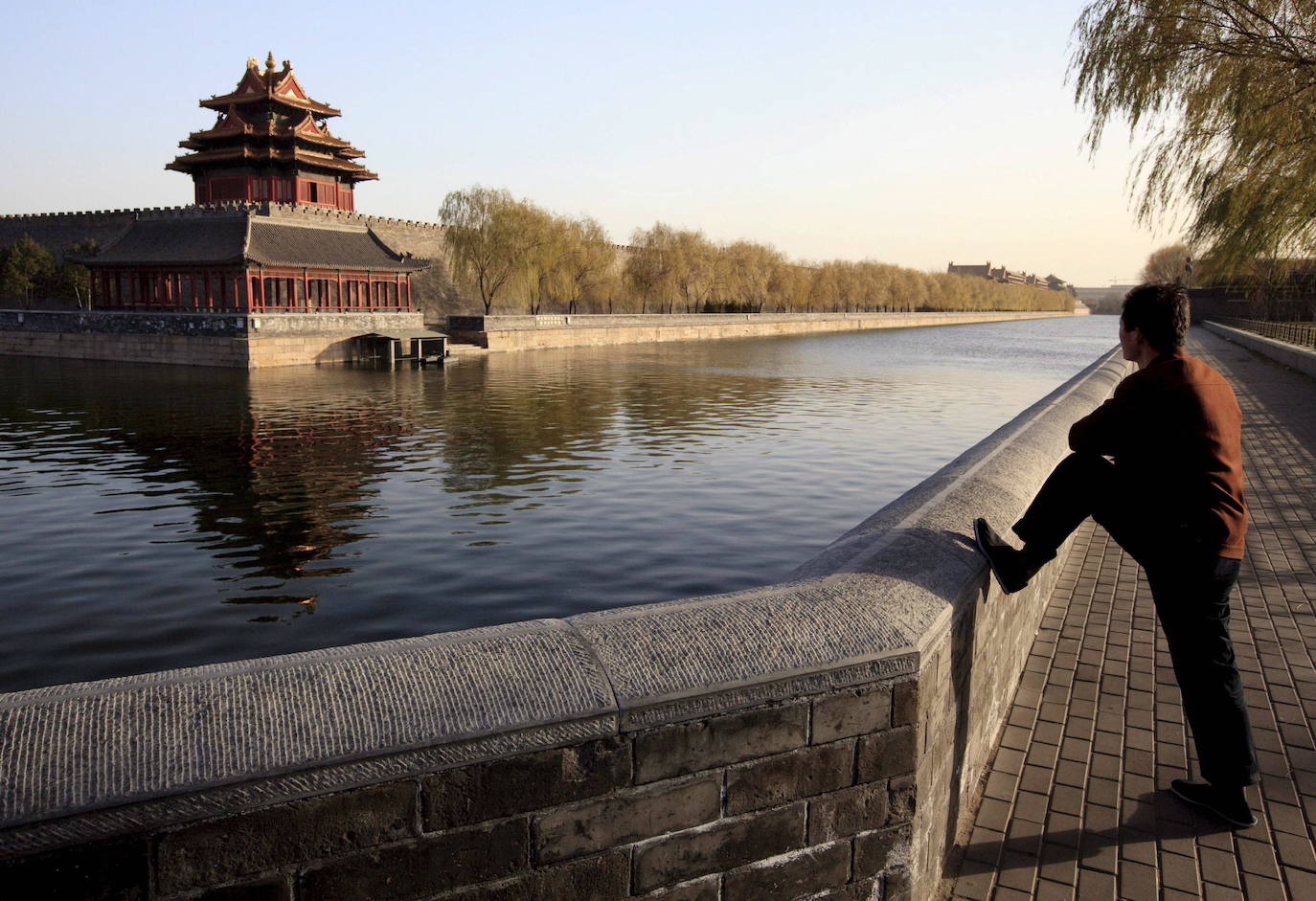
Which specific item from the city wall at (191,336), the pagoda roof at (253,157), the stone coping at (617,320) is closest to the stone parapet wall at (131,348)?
the city wall at (191,336)

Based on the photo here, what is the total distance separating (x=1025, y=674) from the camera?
4.88m

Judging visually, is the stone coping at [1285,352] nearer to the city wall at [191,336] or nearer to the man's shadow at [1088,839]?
the man's shadow at [1088,839]

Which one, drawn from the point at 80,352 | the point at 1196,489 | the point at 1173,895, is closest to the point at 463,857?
the point at 1173,895

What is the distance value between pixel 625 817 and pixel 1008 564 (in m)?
1.80

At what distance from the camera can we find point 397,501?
12.9 m

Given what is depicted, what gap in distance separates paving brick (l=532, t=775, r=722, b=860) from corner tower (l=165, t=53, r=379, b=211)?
166 feet

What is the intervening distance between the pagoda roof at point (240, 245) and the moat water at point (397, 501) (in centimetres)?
1499

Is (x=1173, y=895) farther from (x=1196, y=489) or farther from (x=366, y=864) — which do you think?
(x=366, y=864)

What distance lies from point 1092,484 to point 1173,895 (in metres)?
1.30

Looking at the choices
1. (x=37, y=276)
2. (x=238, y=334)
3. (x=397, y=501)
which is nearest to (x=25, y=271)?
(x=37, y=276)

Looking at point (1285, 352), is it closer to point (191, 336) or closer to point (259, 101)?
point (191, 336)

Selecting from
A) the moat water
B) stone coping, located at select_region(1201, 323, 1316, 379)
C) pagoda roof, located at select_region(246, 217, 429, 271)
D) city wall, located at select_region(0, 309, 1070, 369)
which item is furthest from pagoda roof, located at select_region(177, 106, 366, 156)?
stone coping, located at select_region(1201, 323, 1316, 379)

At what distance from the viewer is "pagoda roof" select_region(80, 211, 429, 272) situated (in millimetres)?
40844

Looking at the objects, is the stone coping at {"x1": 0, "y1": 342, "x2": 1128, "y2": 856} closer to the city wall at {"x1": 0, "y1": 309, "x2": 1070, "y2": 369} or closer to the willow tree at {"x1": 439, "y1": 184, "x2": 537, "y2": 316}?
the city wall at {"x1": 0, "y1": 309, "x2": 1070, "y2": 369}
